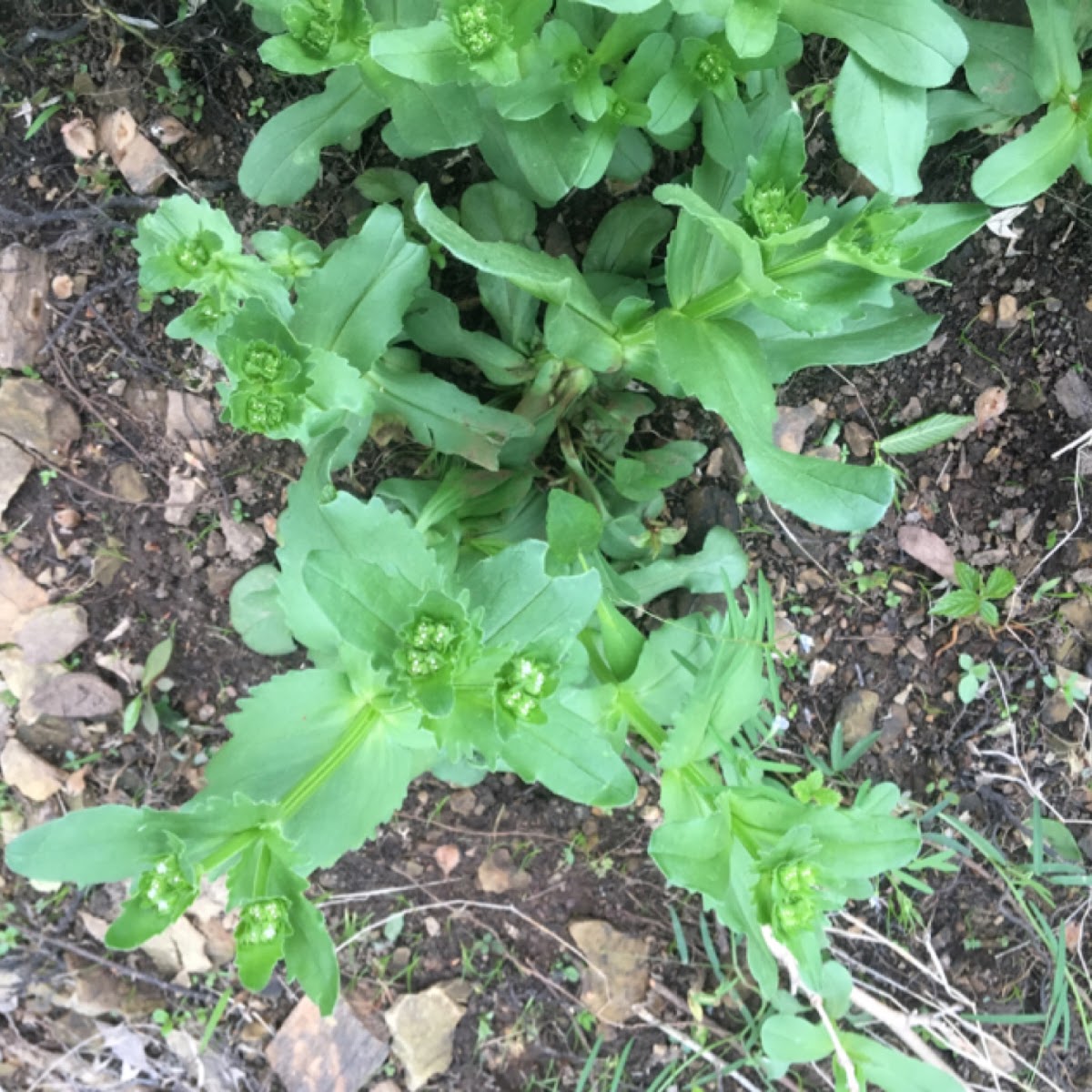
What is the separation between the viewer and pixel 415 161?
261 centimetres

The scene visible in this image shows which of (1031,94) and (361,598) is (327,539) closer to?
(361,598)

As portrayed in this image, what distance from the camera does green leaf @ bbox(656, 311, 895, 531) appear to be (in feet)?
6.11

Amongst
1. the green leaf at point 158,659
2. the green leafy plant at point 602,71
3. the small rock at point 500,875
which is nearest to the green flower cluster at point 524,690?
the green leafy plant at point 602,71

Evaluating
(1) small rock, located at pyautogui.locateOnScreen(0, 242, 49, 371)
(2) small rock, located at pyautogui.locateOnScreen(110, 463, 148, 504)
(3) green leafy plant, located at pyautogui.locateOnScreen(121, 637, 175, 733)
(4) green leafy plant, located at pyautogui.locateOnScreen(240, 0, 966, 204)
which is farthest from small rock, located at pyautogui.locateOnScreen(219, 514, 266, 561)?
(4) green leafy plant, located at pyautogui.locateOnScreen(240, 0, 966, 204)

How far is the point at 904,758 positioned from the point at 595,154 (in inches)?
75.9

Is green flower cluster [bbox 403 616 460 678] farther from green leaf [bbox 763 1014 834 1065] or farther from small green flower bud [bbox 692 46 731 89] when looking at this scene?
green leaf [bbox 763 1014 834 1065]

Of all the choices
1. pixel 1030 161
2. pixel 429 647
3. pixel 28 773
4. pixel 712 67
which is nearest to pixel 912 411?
pixel 1030 161

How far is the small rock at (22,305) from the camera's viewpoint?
8.82ft

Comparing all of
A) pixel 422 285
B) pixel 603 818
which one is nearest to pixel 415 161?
pixel 422 285

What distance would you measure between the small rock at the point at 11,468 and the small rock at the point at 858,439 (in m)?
2.27

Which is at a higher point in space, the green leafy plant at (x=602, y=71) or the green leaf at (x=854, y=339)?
the green leafy plant at (x=602, y=71)

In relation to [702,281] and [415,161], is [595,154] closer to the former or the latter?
[702,281]

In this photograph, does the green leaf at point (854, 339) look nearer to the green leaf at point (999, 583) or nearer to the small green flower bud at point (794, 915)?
the green leaf at point (999, 583)

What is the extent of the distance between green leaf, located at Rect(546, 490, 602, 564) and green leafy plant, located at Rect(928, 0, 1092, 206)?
106 centimetres
